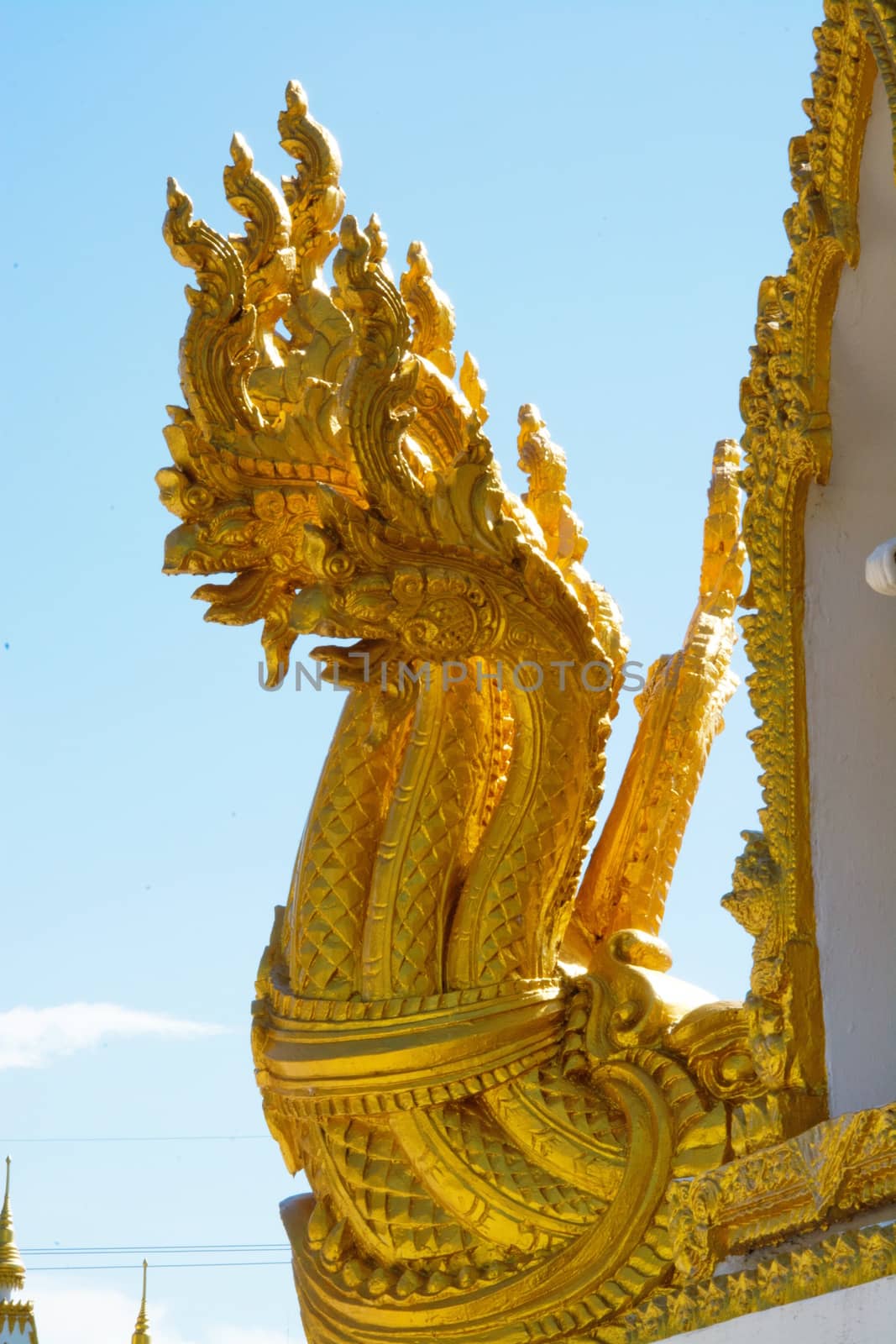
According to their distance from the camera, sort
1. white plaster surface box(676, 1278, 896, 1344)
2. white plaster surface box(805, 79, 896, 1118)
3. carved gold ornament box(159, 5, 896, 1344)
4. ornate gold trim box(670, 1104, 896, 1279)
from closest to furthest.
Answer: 1. white plaster surface box(676, 1278, 896, 1344)
2. ornate gold trim box(670, 1104, 896, 1279)
3. white plaster surface box(805, 79, 896, 1118)
4. carved gold ornament box(159, 5, 896, 1344)

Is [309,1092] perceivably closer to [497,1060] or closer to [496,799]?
[497,1060]

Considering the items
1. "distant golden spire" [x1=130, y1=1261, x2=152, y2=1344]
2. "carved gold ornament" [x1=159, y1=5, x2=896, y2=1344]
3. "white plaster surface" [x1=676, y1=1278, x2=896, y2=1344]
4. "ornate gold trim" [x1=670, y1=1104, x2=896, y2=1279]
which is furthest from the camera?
"distant golden spire" [x1=130, y1=1261, x2=152, y2=1344]

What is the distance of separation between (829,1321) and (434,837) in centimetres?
149

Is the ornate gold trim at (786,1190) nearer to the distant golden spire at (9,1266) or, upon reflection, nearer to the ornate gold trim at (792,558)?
the ornate gold trim at (792,558)

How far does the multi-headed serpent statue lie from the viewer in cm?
339

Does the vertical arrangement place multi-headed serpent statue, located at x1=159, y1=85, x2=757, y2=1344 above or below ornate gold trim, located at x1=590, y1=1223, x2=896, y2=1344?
above

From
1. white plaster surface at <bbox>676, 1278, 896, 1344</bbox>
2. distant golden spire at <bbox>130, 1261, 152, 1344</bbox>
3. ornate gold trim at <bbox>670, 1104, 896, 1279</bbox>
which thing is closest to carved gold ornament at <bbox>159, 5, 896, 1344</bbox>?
ornate gold trim at <bbox>670, 1104, 896, 1279</bbox>

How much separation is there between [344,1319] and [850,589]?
66.4 inches

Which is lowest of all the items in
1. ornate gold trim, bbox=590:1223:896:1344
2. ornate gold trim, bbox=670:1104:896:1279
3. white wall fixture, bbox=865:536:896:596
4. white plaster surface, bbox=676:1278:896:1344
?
white plaster surface, bbox=676:1278:896:1344

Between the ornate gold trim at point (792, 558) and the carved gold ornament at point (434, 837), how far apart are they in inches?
7.0

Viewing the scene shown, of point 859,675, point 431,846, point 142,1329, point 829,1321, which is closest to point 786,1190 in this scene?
point 829,1321

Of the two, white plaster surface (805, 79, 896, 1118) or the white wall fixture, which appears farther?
white plaster surface (805, 79, 896, 1118)

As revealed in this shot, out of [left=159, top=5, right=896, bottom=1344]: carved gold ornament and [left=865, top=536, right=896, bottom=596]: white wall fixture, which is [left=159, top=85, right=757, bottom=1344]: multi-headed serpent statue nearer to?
[left=159, top=5, right=896, bottom=1344]: carved gold ornament

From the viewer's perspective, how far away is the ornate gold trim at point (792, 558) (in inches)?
111
